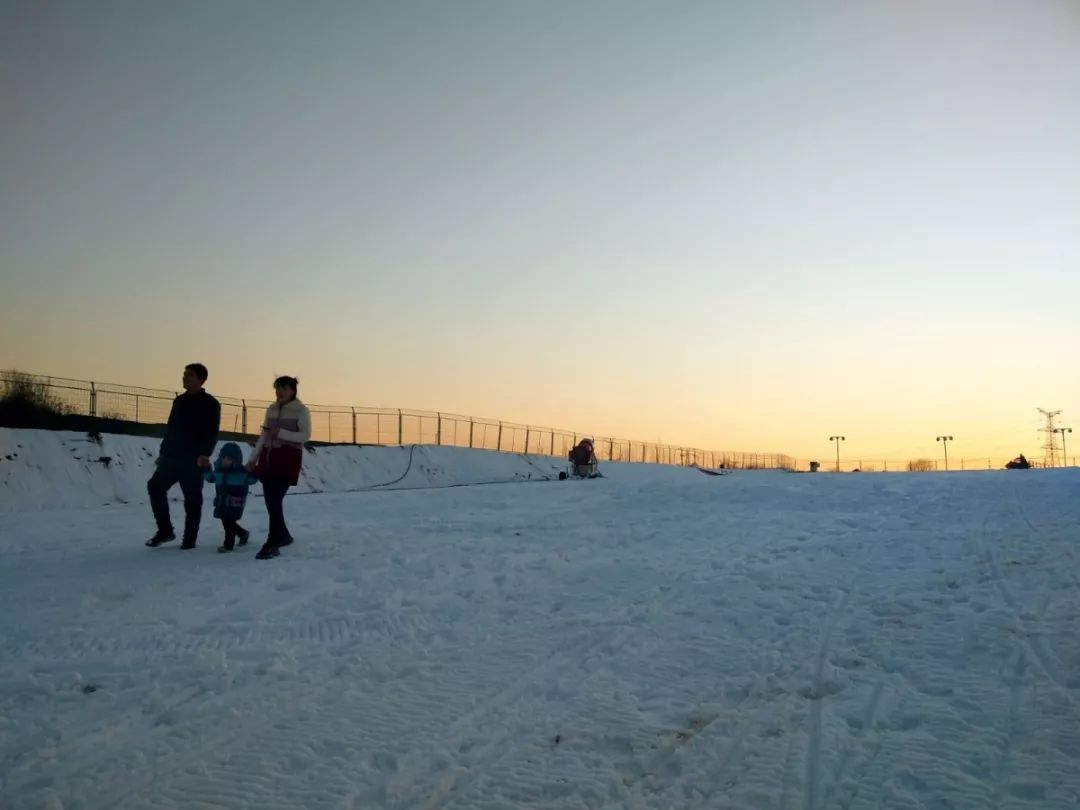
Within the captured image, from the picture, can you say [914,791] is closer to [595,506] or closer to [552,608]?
[552,608]

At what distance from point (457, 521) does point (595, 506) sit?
11.3 ft

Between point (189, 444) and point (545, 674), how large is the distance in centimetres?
566

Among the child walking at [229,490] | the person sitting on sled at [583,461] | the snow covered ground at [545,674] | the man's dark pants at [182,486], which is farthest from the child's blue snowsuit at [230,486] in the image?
the person sitting on sled at [583,461]

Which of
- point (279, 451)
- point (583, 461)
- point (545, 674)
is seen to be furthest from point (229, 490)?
point (583, 461)

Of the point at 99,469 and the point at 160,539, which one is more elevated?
the point at 99,469

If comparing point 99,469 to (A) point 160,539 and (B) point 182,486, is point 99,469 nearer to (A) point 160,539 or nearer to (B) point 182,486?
(A) point 160,539

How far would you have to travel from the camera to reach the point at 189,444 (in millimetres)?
8883

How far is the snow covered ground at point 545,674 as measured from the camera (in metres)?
3.57

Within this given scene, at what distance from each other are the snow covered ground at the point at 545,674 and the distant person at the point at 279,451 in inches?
12.8

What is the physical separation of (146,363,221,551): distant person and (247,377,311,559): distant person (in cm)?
60

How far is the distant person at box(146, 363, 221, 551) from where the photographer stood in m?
8.87

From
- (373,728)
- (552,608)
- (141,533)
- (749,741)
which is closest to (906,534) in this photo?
(552,608)

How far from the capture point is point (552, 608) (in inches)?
268

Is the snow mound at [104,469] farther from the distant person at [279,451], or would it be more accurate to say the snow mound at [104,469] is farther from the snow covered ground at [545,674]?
the distant person at [279,451]
